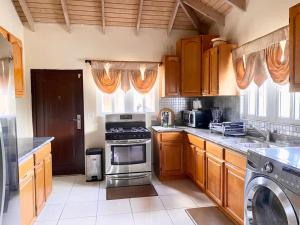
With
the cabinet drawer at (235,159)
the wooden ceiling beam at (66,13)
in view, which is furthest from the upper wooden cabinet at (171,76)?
the cabinet drawer at (235,159)

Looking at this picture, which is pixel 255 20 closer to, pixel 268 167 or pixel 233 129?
pixel 233 129

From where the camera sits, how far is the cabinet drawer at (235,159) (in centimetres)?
242

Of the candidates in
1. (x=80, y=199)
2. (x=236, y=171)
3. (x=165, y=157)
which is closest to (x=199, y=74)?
(x=165, y=157)

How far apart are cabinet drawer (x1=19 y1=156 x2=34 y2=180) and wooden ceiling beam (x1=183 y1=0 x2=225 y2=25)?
10.9 feet

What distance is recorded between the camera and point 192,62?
4289 millimetres

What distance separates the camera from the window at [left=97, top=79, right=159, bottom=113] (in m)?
4.72

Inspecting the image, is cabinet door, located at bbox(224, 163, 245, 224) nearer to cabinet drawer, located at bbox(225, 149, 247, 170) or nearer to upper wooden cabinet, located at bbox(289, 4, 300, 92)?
cabinet drawer, located at bbox(225, 149, 247, 170)

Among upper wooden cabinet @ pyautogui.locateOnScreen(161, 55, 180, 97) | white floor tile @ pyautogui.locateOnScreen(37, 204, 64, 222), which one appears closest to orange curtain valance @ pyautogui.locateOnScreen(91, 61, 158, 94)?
upper wooden cabinet @ pyautogui.locateOnScreen(161, 55, 180, 97)

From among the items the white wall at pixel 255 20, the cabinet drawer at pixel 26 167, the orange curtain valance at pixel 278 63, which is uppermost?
the white wall at pixel 255 20

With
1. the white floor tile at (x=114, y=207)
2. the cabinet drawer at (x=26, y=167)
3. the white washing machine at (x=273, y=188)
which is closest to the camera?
→ the white washing machine at (x=273, y=188)

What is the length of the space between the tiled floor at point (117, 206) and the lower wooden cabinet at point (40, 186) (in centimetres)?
14

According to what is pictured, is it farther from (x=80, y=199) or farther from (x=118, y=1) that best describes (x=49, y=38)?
(x=80, y=199)

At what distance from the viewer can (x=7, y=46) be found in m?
1.33

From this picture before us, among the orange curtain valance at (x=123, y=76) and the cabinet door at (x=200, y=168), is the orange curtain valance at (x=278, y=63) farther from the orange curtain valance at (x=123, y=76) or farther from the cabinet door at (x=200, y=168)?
the orange curtain valance at (x=123, y=76)
